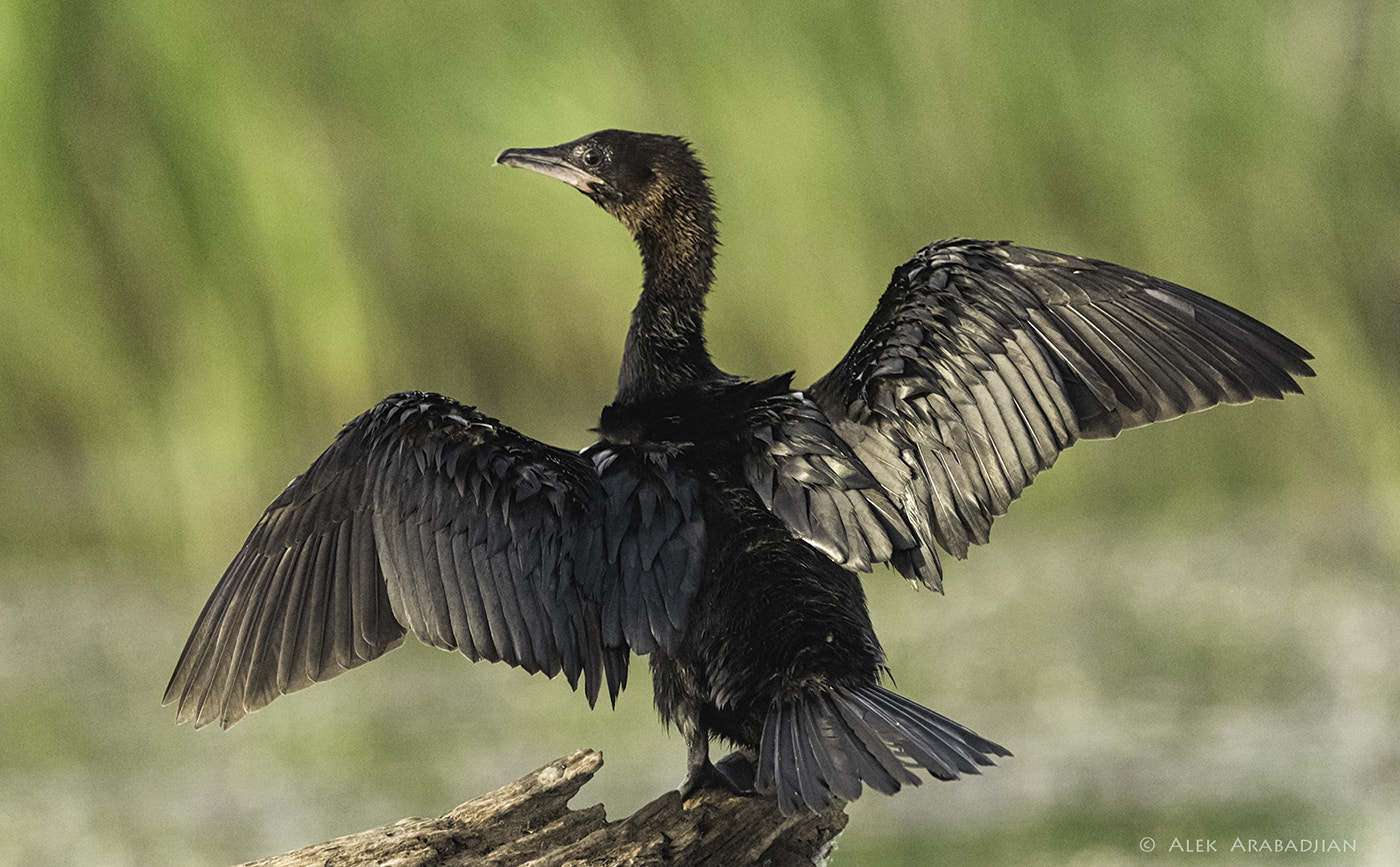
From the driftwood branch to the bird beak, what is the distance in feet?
3.64

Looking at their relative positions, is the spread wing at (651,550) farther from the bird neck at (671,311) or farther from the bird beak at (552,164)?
the bird beak at (552,164)

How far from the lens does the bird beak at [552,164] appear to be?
8.71 feet

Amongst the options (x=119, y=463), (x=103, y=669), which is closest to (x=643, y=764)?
(x=103, y=669)

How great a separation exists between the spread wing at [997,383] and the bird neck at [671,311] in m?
0.37

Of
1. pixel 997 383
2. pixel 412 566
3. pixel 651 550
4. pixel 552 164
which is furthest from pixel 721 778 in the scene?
pixel 552 164

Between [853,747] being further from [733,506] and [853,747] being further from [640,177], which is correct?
[640,177]

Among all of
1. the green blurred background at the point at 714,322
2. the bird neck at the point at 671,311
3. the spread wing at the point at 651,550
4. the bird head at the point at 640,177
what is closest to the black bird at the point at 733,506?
the spread wing at the point at 651,550

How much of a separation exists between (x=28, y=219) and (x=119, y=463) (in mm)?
959

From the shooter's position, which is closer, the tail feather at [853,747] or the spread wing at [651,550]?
the tail feather at [853,747]

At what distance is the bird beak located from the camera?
2.65 meters

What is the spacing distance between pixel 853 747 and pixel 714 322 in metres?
3.58

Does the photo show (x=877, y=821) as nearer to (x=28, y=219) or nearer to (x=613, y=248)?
(x=613, y=248)

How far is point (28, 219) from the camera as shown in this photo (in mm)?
5000

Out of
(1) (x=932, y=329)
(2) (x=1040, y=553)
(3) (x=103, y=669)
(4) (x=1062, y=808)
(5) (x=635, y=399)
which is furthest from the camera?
(2) (x=1040, y=553)
